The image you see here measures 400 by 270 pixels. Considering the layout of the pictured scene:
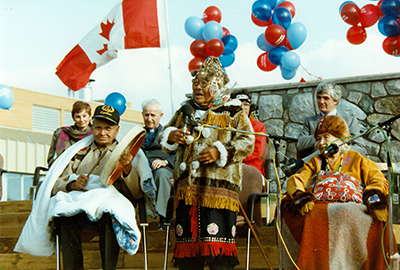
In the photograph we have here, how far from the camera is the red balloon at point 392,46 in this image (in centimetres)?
650

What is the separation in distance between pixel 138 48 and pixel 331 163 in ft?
11.4

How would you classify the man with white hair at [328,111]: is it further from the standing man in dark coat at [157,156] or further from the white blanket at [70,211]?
the white blanket at [70,211]

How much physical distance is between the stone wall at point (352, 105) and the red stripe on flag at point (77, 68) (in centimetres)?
223

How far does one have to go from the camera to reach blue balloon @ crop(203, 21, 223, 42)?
23.5ft

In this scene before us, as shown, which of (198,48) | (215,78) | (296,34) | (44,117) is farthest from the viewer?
(44,117)

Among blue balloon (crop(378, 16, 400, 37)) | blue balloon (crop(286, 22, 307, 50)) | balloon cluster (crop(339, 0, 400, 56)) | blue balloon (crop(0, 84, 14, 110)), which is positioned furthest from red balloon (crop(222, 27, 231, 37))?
blue balloon (crop(0, 84, 14, 110))

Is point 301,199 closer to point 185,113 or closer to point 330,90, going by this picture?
point 185,113

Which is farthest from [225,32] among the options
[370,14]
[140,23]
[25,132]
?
[25,132]

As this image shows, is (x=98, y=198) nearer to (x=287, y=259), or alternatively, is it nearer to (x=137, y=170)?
(x=137, y=170)

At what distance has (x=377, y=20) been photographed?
266 inches

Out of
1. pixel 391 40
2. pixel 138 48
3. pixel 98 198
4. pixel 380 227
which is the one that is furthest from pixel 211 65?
pixel 391 40

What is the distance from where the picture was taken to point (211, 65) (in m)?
3.96

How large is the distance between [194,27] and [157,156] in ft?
9.21

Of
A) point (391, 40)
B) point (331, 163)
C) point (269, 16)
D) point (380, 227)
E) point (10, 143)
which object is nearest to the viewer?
point (380, 227)
